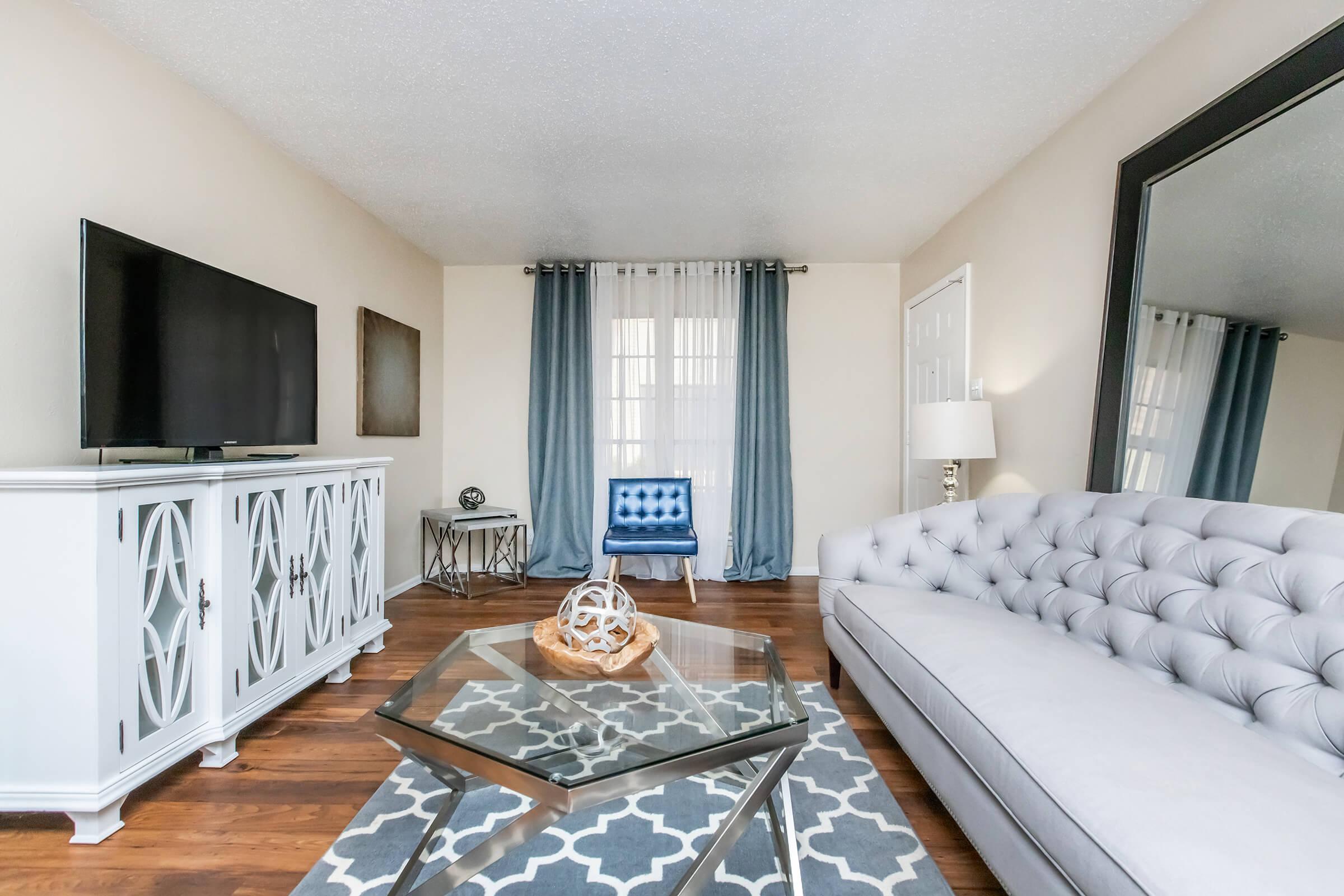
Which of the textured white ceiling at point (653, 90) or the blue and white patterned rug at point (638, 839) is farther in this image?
the textured white ceiling at point (653, 90)

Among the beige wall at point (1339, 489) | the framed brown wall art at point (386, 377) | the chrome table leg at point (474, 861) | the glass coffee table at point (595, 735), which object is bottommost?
the chrome table leg at point (474, 861)

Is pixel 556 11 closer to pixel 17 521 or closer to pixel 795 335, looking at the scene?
pixel 17 521

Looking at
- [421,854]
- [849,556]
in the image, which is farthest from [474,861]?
[849,556]

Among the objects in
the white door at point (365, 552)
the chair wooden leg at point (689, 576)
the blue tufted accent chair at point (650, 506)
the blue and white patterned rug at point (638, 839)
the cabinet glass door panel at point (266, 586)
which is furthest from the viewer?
the blue tufted accent chair at point (650, 506)

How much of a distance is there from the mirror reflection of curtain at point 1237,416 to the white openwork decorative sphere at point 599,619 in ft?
5.49

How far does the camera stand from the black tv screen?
1701 mm

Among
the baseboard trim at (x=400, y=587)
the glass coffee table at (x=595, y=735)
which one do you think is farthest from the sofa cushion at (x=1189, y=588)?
the baseboard trim at (x=400, y=587)

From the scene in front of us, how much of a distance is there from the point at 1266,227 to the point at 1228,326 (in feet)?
0.86

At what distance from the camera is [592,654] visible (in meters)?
1.49

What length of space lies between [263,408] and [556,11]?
181 centimetres

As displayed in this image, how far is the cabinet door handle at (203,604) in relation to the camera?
1795mm

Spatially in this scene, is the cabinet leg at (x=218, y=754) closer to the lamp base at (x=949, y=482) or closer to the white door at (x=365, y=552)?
the white door at (x=365, y=552)

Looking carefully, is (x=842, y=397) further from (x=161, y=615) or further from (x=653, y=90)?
(x=161, y=615)

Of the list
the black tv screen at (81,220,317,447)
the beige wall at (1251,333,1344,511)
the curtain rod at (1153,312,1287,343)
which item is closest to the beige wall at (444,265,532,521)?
the black tv screen at (81,220,317,447)
